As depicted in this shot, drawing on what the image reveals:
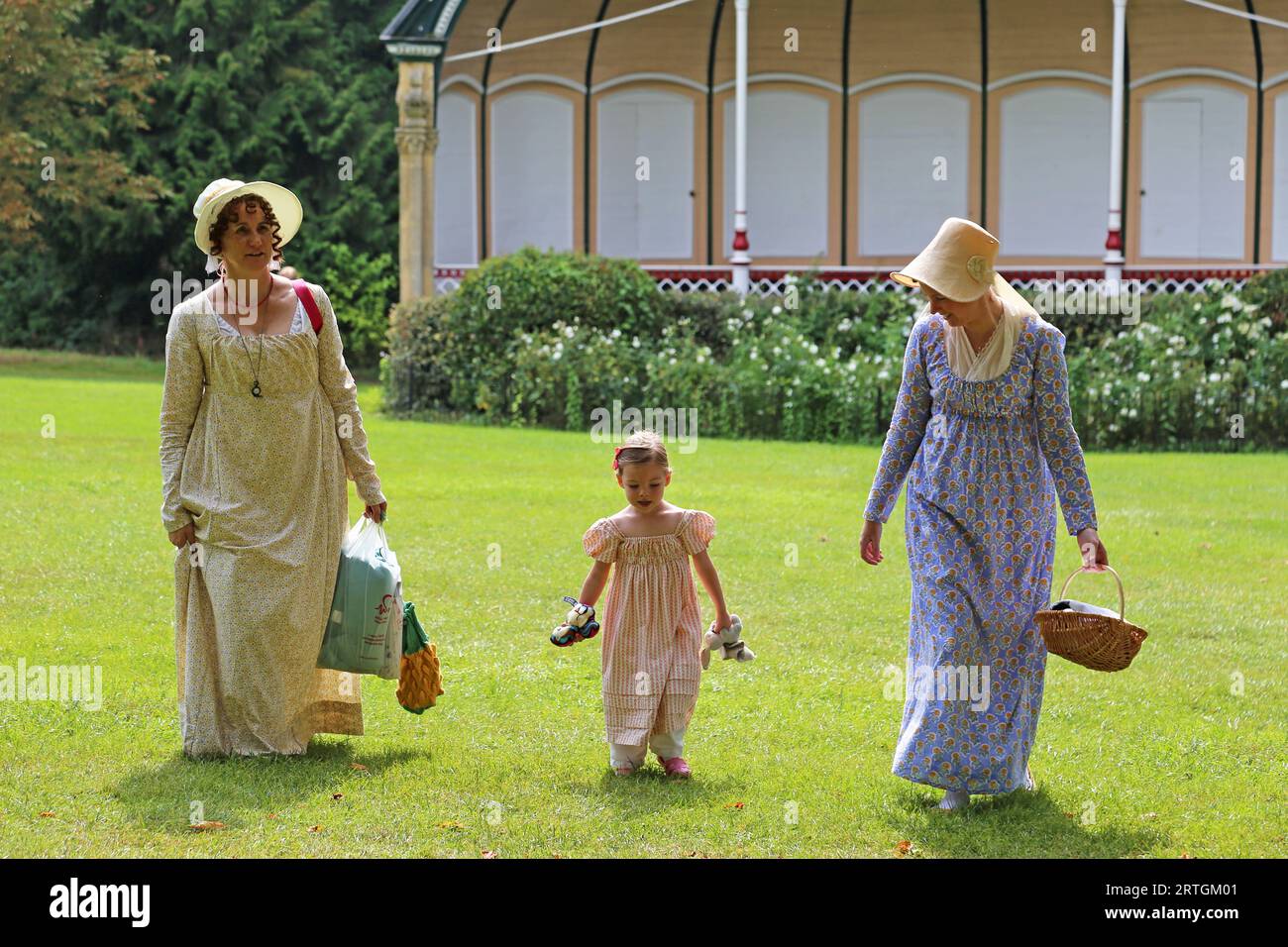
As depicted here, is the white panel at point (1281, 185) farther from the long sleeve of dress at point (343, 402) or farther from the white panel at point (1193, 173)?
the long sleeve of dress at point (343, 402)

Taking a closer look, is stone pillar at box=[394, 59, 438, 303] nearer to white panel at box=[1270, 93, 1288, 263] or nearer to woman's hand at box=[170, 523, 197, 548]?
white panel at box=[1270, 93, 1288, 263]

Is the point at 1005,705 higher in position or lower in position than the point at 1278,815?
higher

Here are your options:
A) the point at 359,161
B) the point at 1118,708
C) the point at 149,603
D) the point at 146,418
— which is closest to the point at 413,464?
the point at 146,418

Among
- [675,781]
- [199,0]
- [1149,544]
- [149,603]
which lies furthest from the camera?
[199,0]

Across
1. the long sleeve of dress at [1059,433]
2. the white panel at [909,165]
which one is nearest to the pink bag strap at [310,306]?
the long sleeve of dress at [1059,433]

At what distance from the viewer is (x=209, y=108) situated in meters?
30.6

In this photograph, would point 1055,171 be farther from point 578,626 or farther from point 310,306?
point 578,626

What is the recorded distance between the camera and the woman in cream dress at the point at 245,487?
20.4 ft

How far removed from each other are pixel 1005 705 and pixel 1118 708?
1.88 metres

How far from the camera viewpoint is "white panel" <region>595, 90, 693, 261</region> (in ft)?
81.3

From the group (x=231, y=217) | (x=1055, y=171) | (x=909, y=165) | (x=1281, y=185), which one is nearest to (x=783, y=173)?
(x=909, y=165)

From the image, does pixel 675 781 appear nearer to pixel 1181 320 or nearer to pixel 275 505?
pixel 275 505

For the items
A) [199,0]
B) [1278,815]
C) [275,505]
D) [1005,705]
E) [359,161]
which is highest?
[199,0]

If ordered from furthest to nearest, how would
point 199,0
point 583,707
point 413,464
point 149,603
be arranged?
point 199,0
point 413,464
point 149,603
point 583,707
